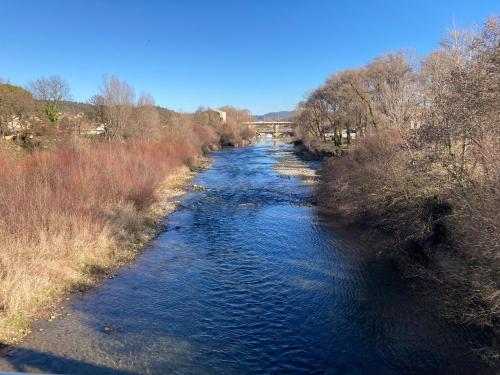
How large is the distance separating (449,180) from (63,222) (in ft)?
48.1

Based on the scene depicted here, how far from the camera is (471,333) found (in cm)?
1052

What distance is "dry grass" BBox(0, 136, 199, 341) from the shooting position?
39.3ft

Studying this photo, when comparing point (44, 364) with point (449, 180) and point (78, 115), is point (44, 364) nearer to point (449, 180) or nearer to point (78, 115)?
point (449, 180)

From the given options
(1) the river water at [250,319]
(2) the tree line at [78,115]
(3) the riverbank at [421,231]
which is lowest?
(1) the river water at [250,319]

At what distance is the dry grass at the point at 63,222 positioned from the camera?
1198cm

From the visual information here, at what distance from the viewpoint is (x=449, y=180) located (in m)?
14.3

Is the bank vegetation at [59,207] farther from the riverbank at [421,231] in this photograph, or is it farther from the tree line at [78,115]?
the riverbank at [421,231]

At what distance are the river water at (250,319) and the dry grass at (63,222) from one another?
0.97 meters

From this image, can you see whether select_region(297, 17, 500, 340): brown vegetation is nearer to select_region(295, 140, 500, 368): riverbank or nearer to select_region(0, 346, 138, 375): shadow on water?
select_region(295, 140, 500, 368): riverbank

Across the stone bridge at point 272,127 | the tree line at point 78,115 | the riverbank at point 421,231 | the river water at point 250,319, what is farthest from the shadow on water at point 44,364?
the stone bridge at point 272,127

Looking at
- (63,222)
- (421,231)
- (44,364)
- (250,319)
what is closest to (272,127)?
(421,231)

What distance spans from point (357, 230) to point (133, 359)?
46.7 ft

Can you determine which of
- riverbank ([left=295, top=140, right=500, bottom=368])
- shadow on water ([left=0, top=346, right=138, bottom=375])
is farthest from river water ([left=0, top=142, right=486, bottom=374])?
riverbank ([left=295, top=140, right=500, bottom=368])

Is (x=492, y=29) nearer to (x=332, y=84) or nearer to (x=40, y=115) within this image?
(x=40, y=115)
